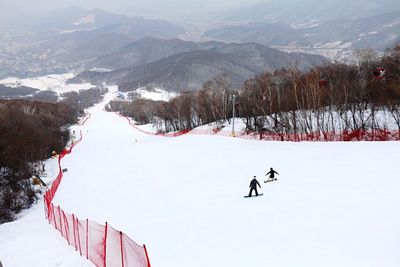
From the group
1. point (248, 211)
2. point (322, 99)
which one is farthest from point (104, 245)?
point (322, 99)

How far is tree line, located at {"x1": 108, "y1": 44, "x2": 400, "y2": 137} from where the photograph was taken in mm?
54750

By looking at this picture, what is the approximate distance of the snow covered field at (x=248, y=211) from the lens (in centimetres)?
1535

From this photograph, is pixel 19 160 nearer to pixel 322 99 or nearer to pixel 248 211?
pixel 248 211

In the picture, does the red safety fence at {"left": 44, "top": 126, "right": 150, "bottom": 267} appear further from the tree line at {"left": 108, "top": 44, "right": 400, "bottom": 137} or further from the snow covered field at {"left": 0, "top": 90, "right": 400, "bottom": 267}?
the tree line at {"left": 108, "top": 44, "right": 400, "bottom": 137}

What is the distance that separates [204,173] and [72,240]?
19.4 m

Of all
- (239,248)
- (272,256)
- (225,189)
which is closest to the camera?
(272,256)

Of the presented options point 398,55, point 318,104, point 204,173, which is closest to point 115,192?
point 204,173

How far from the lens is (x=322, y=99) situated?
63.6 m

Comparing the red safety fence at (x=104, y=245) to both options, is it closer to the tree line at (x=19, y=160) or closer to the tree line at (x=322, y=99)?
the tree line at (x=19, y=160)

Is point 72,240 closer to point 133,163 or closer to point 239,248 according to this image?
point 239,248

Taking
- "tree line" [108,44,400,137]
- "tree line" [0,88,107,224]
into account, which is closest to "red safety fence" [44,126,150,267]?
"tree line" [0,88,107,224]

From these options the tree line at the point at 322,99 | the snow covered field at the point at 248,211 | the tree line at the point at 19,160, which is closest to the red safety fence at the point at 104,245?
the snow covered field at the point at 248,211

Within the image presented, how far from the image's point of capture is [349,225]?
17.2 metres

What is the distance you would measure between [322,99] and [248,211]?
46706mm
